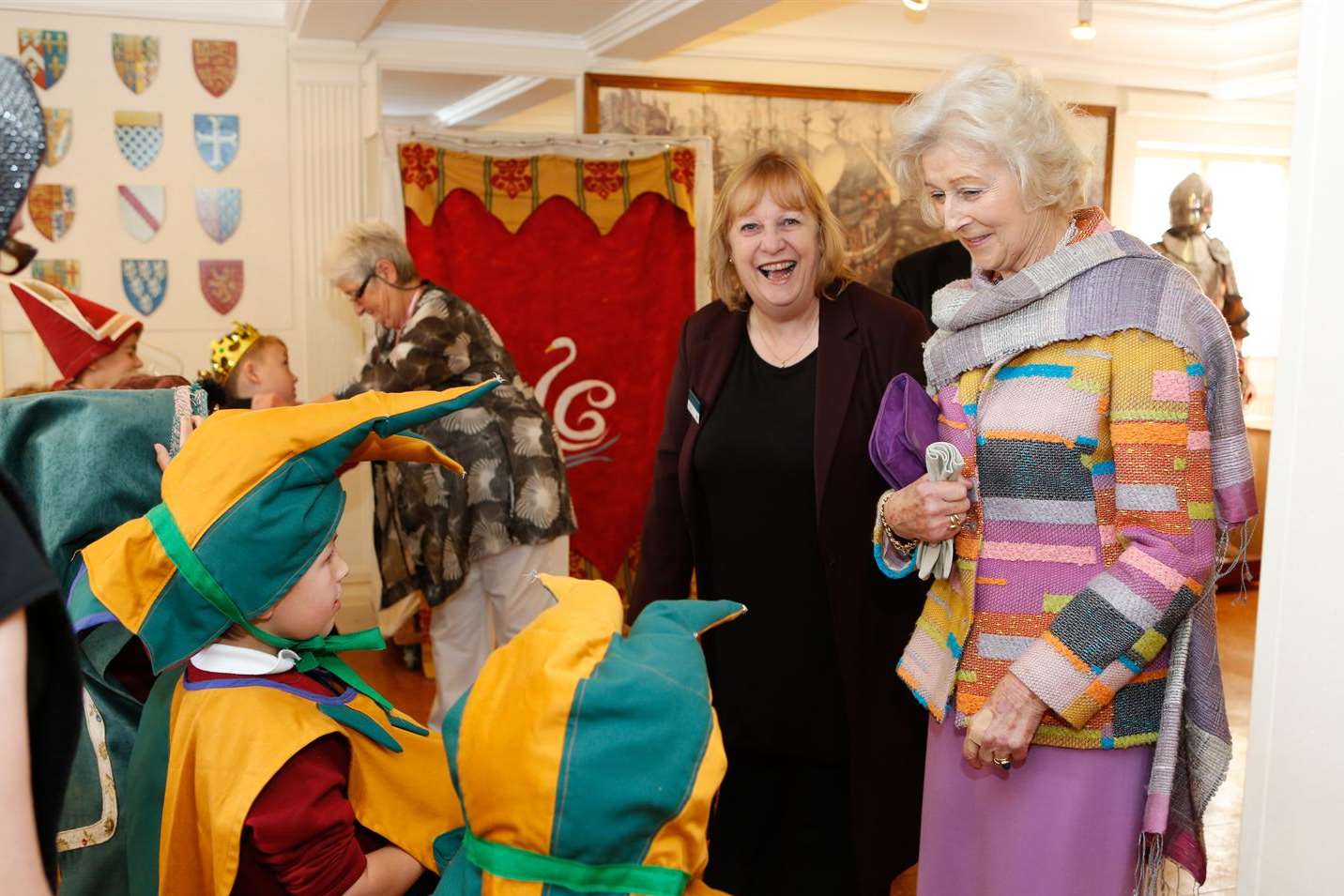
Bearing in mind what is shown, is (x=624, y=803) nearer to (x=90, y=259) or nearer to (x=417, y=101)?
(x=90, y=259)

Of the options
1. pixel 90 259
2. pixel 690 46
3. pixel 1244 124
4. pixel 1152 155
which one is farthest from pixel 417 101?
pixel 1244 124

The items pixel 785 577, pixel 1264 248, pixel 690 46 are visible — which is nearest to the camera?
pixel 785 577

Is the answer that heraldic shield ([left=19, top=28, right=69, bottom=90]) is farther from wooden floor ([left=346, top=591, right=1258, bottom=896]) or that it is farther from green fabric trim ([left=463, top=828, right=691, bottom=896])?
green fabric trim ([left=463, top=828, right=691, bottom=896])

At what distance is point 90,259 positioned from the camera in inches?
199

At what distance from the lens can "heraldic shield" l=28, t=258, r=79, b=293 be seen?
4.99 m

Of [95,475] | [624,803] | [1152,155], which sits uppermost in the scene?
[1152,155]

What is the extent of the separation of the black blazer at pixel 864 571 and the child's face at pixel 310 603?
829 millimetres

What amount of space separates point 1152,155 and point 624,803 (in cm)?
699

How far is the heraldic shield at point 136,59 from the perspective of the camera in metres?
4.99

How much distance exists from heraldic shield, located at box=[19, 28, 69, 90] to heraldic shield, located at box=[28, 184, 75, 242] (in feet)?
1.41

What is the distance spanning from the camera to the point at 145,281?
5.12 metres

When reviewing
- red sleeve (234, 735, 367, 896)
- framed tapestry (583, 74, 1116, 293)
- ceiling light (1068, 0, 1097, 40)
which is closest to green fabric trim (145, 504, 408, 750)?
red sleeve (234, 735, 367, 896)

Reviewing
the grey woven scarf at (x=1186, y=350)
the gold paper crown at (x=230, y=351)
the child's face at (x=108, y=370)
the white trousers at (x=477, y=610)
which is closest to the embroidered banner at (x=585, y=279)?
the white trousers at (x=477, y=610)

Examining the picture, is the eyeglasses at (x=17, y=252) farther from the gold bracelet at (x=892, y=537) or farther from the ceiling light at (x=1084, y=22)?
the ceiling light at (x=1084, y=22)
